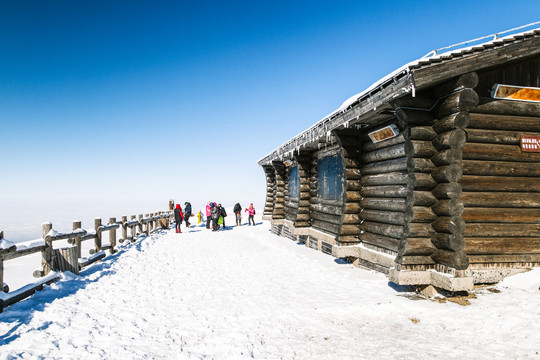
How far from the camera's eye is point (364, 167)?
7891 millimetres

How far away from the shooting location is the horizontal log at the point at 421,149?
5.36 metres

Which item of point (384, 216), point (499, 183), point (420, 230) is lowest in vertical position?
point (420, 230)

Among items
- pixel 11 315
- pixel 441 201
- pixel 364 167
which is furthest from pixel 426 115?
pixel 11 315

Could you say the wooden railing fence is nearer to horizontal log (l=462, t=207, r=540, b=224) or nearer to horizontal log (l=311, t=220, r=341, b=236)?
horizontal log (l=311, t=220, r=341, b=236)

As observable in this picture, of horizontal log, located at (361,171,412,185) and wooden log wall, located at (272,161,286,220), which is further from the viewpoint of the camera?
wooden log wall, located at (272,161,286,220)

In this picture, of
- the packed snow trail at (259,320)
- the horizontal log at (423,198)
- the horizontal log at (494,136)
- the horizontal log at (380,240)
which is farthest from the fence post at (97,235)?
the horizontal log at (494,136)

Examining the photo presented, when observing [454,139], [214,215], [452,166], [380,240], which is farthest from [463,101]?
[214,215]

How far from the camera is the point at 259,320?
461cm

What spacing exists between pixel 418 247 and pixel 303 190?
647cm

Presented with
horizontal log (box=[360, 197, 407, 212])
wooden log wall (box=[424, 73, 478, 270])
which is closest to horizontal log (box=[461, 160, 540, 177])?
wooden log wall (box=[424, 73, 478, 270])

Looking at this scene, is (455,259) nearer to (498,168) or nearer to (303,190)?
(498,168)

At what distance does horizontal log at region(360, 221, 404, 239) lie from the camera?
20.7 ft

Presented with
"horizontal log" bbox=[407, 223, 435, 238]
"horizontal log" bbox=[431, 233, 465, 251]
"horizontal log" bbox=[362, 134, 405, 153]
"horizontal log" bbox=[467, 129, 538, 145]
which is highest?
"horizontal log" bbox=[362, 134, 405, 153]

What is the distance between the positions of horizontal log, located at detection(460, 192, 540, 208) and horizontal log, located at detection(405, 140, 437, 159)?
3.26ft
